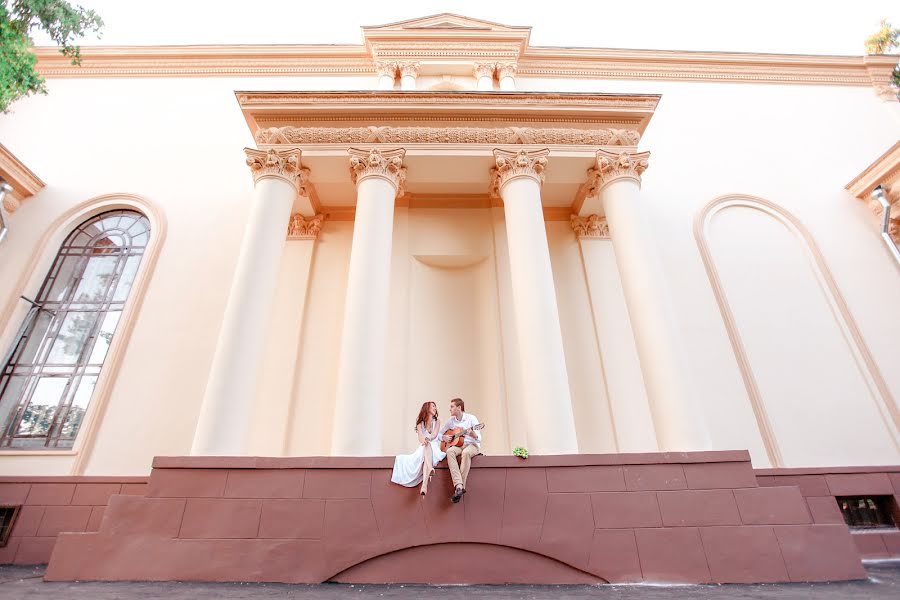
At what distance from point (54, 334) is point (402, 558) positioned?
941 centimetres

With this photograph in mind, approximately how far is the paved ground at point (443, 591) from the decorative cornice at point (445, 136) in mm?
7320

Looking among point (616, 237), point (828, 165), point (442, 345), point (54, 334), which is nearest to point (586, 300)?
point (616, 237)

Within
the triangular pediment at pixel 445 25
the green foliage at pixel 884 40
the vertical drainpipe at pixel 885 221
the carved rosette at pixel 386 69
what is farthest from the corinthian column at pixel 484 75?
the green foliage at pixel 884 40

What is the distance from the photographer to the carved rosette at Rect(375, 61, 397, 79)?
514 inches

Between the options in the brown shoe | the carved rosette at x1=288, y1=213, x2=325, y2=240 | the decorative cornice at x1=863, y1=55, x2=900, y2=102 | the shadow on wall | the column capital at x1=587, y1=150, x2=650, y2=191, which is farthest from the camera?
the decorative cornice at x1=863, y1=55, x2=900, y2=102

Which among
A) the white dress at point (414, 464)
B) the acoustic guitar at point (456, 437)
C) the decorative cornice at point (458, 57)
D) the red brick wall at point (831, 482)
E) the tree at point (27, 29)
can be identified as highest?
the decorative cornice at point (458, 57)

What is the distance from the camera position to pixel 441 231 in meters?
10.2

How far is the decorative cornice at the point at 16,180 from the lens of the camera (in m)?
9.84

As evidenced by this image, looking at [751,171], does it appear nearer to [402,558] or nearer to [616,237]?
[616,237]

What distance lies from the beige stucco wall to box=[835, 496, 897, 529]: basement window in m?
0.83

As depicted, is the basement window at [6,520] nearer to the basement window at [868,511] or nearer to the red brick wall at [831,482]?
the red brick wall at [831,482]

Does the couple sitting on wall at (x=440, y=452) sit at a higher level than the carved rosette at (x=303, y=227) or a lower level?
lower

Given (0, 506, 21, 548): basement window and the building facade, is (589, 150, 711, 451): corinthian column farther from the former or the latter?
(0, 506, 21, 548): basement window

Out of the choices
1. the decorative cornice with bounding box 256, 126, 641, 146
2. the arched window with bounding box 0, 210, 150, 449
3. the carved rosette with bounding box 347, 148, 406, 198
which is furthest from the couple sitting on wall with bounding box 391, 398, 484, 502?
the arched window with bounding box 0, 210, 150, 449
